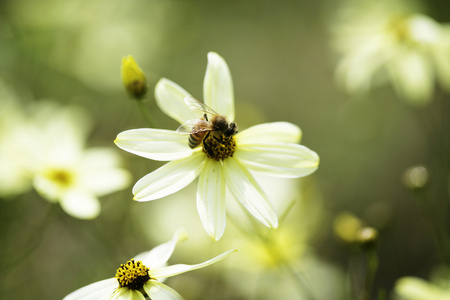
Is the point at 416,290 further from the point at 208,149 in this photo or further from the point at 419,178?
the point at 208,149

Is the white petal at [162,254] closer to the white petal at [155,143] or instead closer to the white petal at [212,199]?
the white petal at [212,199]

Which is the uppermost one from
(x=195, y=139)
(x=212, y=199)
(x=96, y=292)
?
(x=195, y=139)

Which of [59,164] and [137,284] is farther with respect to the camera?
[59,164]

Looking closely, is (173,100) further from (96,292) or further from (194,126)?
(96,292)

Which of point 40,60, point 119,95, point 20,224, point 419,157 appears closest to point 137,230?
point 20,224

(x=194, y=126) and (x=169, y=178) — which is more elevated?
(x=194, y=126)

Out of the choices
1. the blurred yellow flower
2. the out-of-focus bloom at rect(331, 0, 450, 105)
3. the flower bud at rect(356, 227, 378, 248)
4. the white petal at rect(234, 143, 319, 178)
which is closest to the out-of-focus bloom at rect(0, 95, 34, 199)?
the white petal at rect(234, 143, 319, 178)

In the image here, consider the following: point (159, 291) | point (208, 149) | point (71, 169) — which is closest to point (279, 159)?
point (208, 149)

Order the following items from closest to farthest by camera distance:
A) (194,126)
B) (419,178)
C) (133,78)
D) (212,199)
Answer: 1. (212,199)
2. (194,126)
3. (133,78)
4. (419,178)

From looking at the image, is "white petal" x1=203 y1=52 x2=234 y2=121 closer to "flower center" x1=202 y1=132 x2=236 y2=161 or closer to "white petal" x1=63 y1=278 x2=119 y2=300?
"flower center" x1=202 y1=132 x2=236 y2=161

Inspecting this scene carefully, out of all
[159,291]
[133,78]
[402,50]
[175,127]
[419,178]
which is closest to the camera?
[159,291]
